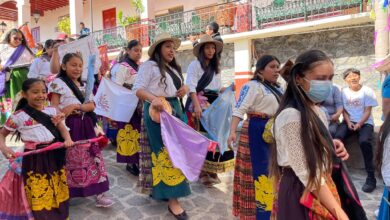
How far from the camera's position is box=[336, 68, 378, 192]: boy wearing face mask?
4.92 m

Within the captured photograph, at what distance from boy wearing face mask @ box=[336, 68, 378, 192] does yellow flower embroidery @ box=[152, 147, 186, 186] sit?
279cm

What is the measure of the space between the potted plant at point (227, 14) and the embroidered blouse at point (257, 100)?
386 inches

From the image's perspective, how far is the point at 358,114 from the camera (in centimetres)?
516

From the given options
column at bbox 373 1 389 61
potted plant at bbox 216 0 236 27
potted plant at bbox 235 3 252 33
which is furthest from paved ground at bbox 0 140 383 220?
potted plant at bbox 216 0 236 27

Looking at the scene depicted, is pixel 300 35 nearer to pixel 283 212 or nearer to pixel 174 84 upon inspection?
pixel 174 84

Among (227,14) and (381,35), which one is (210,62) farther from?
(227,14)

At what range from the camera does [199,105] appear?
433 centimetres

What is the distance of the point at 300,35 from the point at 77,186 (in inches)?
360

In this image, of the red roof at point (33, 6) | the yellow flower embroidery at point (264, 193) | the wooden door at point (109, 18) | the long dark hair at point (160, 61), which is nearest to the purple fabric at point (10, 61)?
the long dark hair at point (160, 61)

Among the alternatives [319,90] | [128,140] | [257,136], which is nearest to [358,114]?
[257,136]

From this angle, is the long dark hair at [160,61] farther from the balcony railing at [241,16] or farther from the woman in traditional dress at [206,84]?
the balcony railing at [241,16]

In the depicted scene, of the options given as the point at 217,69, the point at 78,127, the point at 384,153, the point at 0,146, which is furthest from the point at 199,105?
the point at 384,153

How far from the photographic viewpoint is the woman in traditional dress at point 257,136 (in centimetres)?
308

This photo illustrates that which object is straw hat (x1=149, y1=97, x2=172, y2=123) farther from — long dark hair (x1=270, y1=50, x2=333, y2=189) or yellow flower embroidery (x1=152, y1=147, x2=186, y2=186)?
long dark hair (x1=270, y1=50, x2=333, y2=189)
